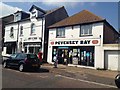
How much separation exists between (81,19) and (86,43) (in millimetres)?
3844

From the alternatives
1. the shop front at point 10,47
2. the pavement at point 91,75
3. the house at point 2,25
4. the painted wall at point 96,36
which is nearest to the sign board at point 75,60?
the painted wall at point 96,36

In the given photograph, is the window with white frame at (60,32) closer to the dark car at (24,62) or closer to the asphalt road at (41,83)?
the dark car at (24,62)

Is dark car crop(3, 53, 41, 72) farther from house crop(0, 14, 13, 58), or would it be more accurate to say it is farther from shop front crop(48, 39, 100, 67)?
house crop(0, 14, 13, 58)

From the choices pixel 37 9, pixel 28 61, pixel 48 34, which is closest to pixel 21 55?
pixel 28 61

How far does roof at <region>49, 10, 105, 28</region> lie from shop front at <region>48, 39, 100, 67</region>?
219 cm

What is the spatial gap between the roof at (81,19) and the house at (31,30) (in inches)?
85.8

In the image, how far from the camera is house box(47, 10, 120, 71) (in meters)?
20.0

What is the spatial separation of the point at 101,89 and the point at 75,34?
13436 millimetres

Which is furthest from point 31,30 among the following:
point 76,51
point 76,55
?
point 76,55

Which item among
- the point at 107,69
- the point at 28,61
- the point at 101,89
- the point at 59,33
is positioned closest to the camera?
the point at 101,89

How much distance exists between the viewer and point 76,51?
2266 cm

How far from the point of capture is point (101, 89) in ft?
32.3

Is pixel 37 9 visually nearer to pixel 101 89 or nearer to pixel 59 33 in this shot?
pixel 59 33

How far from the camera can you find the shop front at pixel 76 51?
21.2 meters
